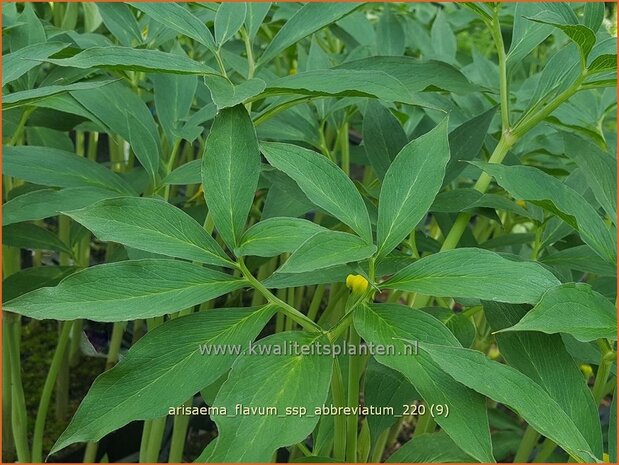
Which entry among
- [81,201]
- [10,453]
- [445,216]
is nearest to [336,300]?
[445,216]

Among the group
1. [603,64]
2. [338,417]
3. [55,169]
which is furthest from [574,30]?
[55,169]

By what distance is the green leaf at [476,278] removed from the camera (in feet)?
1.19

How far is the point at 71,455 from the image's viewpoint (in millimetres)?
796

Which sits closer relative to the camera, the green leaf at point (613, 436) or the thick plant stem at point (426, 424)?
the green leaf at point (613, 436)

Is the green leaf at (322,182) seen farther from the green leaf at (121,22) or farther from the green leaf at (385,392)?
the green leaf at (121,22)

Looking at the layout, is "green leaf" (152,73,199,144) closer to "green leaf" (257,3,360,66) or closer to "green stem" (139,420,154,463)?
"green leaf" (257,3,360,66)

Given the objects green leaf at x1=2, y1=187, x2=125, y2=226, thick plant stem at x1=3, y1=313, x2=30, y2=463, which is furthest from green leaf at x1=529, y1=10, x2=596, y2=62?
thick plant stem at x1=3, y1=313, x2=30, y2=463

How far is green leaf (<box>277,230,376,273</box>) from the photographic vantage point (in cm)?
35

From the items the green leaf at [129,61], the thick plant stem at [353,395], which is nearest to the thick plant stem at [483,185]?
the thick plant stem at [353,395]

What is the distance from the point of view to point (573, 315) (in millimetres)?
371

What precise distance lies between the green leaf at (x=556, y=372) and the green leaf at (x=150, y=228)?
174mm

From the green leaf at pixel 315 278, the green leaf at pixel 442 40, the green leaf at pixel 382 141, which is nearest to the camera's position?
the green leaf at pixel 315 278

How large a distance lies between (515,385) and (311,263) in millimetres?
118

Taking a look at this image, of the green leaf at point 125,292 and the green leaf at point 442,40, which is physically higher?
the green leaf at point 442,40
